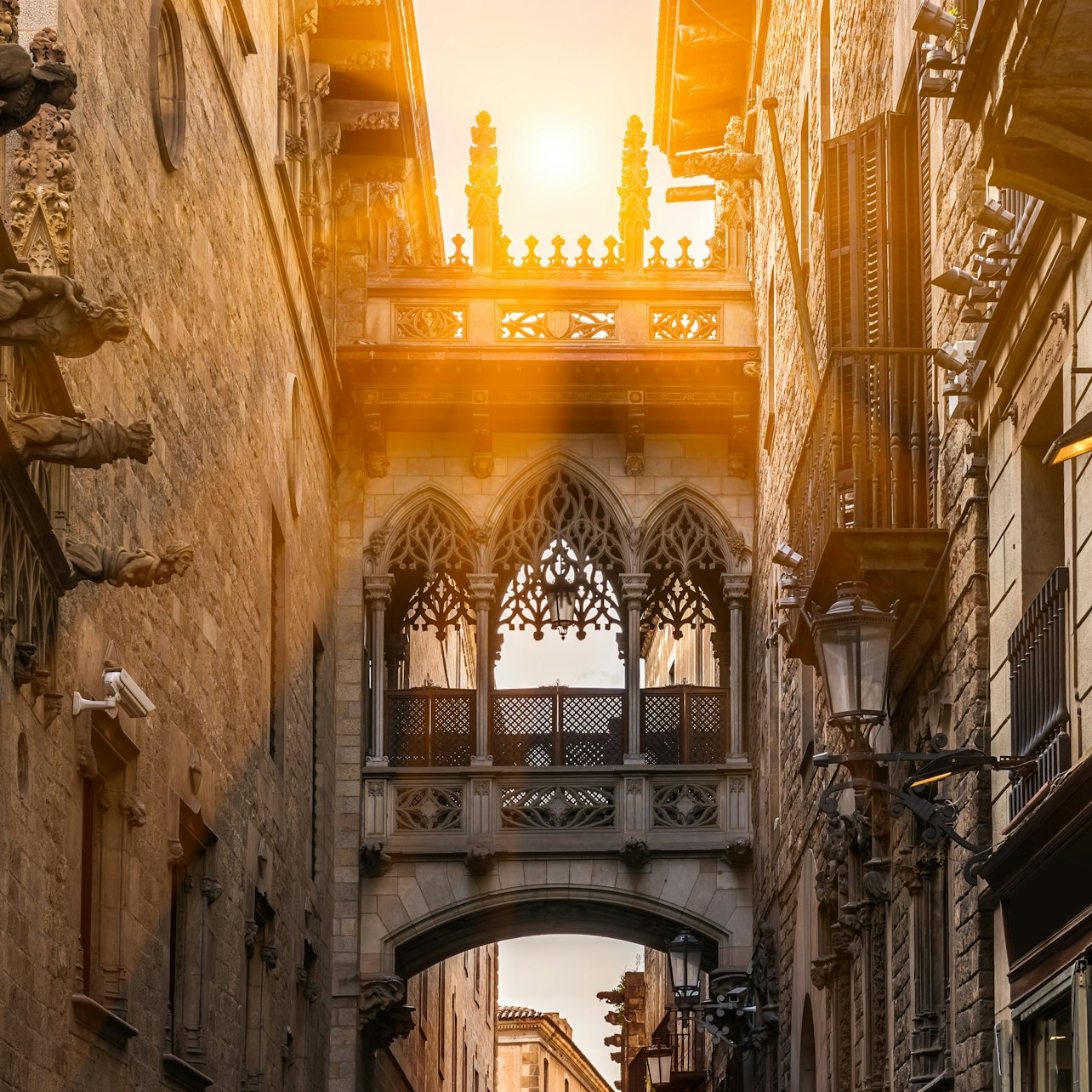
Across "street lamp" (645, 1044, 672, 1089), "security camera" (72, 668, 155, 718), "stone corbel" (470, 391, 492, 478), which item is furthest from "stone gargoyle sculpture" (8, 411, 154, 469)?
"street lamp" (645, 1044, 672, 1089)

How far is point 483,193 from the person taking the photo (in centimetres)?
2375

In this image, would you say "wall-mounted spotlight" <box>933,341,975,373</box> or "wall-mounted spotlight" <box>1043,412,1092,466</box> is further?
"wall-mounted spotlight" <box>933,341,975,373</box>

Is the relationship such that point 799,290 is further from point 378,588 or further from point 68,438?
point 378,588

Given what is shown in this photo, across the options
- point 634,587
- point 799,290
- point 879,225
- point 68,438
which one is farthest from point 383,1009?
point 68,438

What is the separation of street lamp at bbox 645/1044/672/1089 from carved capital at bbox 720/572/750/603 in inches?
293

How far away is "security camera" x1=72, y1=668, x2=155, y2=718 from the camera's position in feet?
36.1

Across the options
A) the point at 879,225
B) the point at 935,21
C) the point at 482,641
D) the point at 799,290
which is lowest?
the point at 935,21

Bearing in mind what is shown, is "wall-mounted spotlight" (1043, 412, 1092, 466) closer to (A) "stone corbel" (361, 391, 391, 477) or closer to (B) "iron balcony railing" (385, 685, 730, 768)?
(B) "iron balcony railing" (385, 685, 730, 768)

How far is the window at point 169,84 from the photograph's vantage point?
1360 cm

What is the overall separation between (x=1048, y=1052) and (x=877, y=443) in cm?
420

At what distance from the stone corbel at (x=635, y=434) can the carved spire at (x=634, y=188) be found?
1.68 meters

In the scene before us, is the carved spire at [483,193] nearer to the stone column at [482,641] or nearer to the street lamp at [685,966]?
the stone column at [482,641]

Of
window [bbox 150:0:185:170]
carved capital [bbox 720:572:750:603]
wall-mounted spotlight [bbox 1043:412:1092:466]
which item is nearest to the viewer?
wall-mounted spotlight [bbox 1043:412:1092:466]

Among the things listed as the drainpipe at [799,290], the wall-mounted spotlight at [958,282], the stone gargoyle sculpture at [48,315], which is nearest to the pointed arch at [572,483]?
the drainpipe at [799,290]
